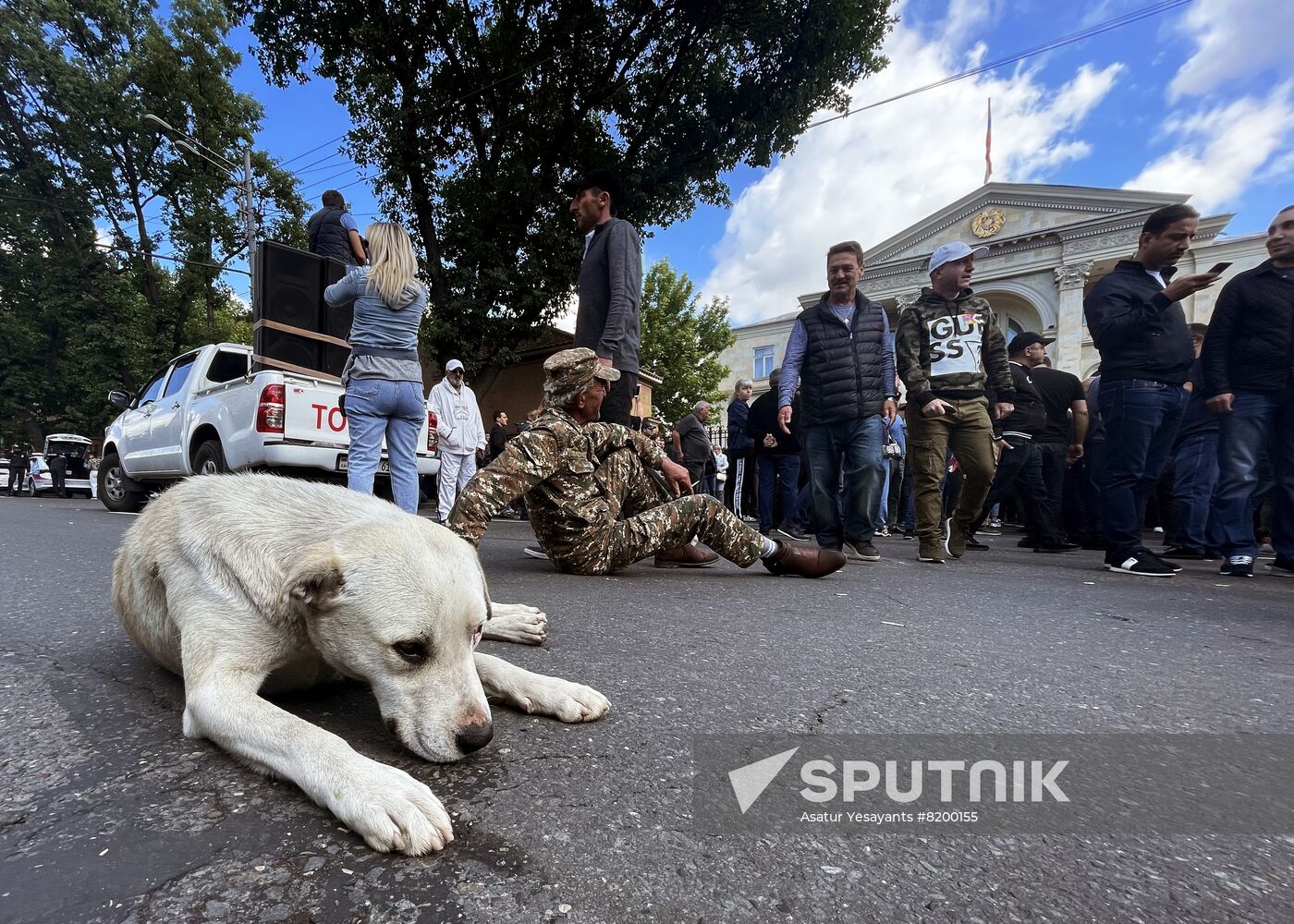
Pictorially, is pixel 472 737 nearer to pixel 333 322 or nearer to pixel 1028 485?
pixel 1028 485

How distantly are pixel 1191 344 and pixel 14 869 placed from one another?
22.5 feet

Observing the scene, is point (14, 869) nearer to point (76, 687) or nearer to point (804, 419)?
point (76, 687)

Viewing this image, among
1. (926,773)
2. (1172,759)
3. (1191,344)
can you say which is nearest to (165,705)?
(926,773)

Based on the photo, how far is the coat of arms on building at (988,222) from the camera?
1203 inches

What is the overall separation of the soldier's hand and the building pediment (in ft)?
103

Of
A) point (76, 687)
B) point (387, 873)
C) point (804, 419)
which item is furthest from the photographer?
point (804, 419)

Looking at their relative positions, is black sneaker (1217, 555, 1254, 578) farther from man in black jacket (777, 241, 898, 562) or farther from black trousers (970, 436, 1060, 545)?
man in black jacket (777, 241, 898, 562)

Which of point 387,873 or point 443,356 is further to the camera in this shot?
point 443,356

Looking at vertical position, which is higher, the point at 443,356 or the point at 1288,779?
the point at 443,356

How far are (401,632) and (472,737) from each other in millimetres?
284

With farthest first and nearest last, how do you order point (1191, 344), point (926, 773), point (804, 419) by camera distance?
point (804, 419), point (1191, 344), point (926, 773)

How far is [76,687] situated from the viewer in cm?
193

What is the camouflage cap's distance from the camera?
405 cm

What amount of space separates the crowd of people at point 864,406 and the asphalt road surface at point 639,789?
1.10 m
